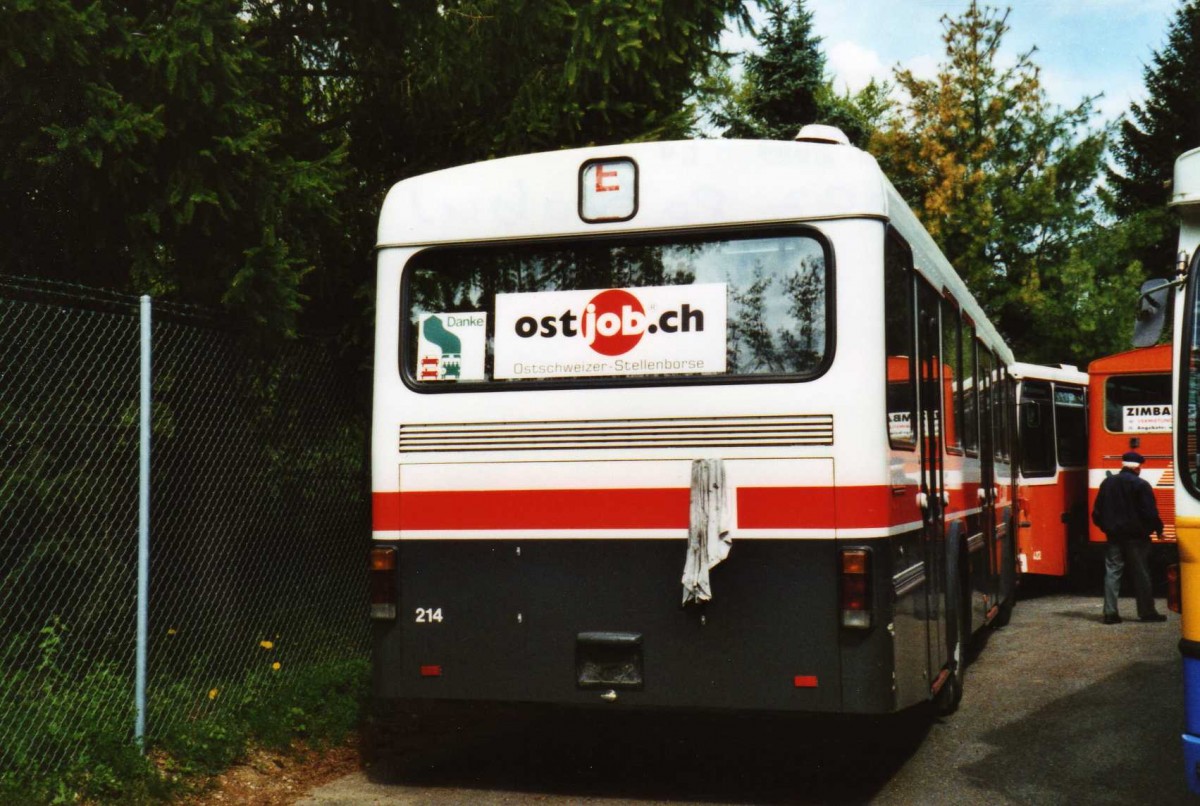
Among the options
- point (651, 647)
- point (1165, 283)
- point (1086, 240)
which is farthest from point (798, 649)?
point (1086, 240)

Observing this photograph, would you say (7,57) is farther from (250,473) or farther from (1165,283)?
(1165,283)

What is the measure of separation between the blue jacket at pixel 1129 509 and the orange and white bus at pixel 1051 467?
1278mm

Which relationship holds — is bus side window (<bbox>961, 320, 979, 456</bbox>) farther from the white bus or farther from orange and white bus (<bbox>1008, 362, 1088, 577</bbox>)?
orange and white bus (<bbox>1008, 362, 1088, 577</bbox>)

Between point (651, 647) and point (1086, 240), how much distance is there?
34514mm

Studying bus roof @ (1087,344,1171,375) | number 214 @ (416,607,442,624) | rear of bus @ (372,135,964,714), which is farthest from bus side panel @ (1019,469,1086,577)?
number 214 @ (416,607,442,624)

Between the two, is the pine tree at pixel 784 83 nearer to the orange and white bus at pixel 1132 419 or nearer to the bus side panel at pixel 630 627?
the orange and white bus at pixel 1132 419

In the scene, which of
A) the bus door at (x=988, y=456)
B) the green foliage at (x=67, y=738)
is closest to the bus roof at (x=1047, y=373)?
the bus door at (x=988, y=456)

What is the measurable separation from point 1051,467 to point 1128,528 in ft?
12.4

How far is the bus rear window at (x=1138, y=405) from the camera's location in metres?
18.0

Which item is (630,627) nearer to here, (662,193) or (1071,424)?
(662,193)

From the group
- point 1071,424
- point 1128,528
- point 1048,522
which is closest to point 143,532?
point 1128,528

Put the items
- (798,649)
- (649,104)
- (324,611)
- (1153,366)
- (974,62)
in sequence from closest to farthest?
(798,649) → (324,611) → (649,104) → (1153,366) → (974,62)

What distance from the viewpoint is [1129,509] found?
14.7 metres

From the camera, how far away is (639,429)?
21.8 feet
